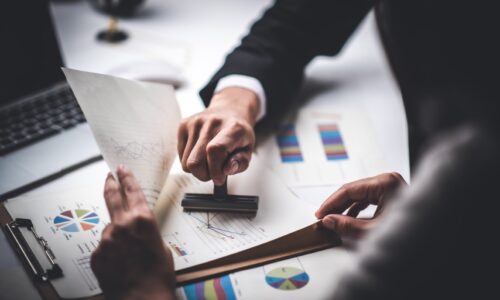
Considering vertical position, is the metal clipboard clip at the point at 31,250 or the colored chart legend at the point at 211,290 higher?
the metal clipboard clip at the point at 31,250

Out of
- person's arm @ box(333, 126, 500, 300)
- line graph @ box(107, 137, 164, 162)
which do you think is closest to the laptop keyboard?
line graph @ box(107, 137, 164, 162)

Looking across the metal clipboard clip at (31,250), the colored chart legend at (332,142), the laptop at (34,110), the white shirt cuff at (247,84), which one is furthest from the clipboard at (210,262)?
the white shirt cuff at (247,84)

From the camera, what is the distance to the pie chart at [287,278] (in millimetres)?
542

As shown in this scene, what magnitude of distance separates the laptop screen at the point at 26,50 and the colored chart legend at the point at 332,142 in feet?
2.05

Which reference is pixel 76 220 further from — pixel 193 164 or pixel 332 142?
pixel 332 142

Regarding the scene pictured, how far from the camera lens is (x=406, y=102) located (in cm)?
68

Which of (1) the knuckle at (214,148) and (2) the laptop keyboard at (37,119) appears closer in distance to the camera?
(1) the knuckle at (214,148)

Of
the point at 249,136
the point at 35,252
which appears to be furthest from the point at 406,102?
the point at 35,252

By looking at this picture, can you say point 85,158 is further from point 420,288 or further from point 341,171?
point 420,288

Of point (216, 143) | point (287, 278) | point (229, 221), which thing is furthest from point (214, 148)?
point (287, 278)

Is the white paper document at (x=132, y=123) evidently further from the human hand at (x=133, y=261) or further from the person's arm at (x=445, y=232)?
the person's arm at (x=445, y=232)

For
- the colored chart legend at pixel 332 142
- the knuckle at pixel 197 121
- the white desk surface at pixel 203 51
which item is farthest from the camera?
the white desk surface at pixel 203 51

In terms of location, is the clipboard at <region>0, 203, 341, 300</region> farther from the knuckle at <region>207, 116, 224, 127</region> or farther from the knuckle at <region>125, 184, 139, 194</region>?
the knuckle at <region>207, 116, 224, 127</region>

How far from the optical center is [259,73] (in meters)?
0.88
